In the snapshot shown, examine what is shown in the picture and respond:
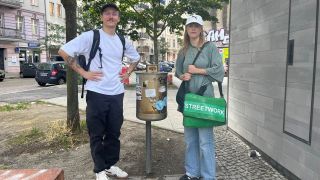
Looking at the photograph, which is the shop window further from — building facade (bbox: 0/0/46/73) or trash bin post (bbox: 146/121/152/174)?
building facade (bbox: 0/0/46/73)

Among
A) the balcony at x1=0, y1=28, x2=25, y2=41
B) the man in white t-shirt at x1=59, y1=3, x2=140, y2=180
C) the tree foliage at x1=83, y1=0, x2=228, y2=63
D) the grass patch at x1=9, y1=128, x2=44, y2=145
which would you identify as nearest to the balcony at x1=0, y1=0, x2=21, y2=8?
the balcony at x1=0, y1=28, x2=25, y2=41

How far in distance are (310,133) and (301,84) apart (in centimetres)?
54

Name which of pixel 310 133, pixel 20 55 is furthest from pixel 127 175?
pixel 20 55

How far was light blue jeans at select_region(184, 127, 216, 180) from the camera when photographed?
416 centimetres

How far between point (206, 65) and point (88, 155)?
247cm

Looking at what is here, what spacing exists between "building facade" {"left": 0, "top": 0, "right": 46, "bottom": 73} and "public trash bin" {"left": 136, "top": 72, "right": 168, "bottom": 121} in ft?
121

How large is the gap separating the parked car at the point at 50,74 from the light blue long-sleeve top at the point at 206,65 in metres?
18.9

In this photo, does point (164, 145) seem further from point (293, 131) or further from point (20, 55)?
point (20, 55)

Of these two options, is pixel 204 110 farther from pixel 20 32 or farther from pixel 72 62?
pixel 20 32

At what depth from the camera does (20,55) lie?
133ft

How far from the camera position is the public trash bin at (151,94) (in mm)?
4375

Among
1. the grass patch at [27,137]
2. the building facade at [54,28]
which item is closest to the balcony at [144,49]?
the building facade at [54,28]

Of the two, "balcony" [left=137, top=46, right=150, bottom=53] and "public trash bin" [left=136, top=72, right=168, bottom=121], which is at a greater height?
"balcony" [left=137, top=46, right=150, bottom=53]

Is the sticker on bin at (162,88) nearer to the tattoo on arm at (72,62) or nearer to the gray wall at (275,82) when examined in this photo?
the tattoo on arm at (72,62)
